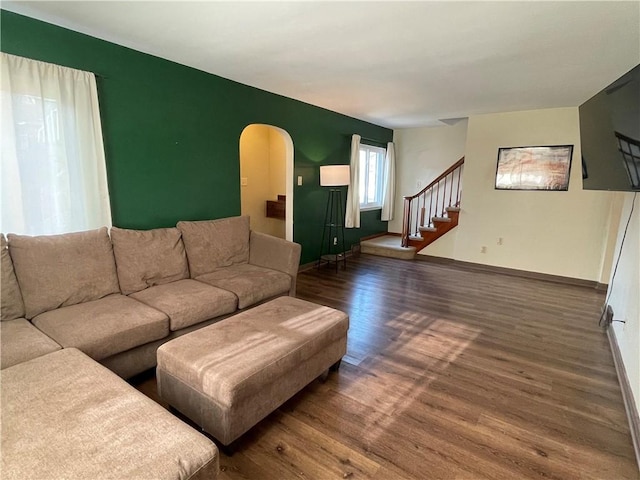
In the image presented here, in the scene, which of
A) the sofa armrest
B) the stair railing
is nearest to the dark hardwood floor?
the sofa armrest

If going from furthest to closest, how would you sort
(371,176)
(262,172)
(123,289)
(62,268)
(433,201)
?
(371,176), (433,201), (262,172), (123,289), (62,268)

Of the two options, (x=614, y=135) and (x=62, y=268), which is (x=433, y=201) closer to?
(x=614, y=135)

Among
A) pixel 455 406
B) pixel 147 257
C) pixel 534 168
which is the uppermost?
pixel 534 168

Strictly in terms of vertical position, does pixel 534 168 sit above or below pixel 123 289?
above

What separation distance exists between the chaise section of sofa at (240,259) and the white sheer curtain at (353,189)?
244 cm

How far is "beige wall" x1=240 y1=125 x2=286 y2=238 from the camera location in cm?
532

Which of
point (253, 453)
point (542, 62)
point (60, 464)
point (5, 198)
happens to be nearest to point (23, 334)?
point (5, 198)

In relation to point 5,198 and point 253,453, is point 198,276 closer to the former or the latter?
point 5,198

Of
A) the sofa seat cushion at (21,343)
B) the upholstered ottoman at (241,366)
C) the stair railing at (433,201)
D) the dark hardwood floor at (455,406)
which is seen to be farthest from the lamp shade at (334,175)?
the sofa seat cushion at (21,343)

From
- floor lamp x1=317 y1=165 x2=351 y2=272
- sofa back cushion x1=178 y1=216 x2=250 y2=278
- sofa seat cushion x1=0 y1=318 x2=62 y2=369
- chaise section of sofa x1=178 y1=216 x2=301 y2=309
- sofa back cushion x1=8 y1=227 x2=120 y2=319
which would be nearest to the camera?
sofa seat cushion x1=0 y1=318 x2=62 y2=369

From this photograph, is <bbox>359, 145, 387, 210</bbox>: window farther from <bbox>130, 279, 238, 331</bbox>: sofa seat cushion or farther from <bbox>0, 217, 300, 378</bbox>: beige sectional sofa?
<bbox>130, 279, 238, 331</bbox>: sofa seat cushion

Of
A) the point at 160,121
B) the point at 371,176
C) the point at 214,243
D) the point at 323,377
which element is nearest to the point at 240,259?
the point at 214,243

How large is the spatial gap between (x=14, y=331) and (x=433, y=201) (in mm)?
6275

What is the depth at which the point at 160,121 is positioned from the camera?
116 inches
